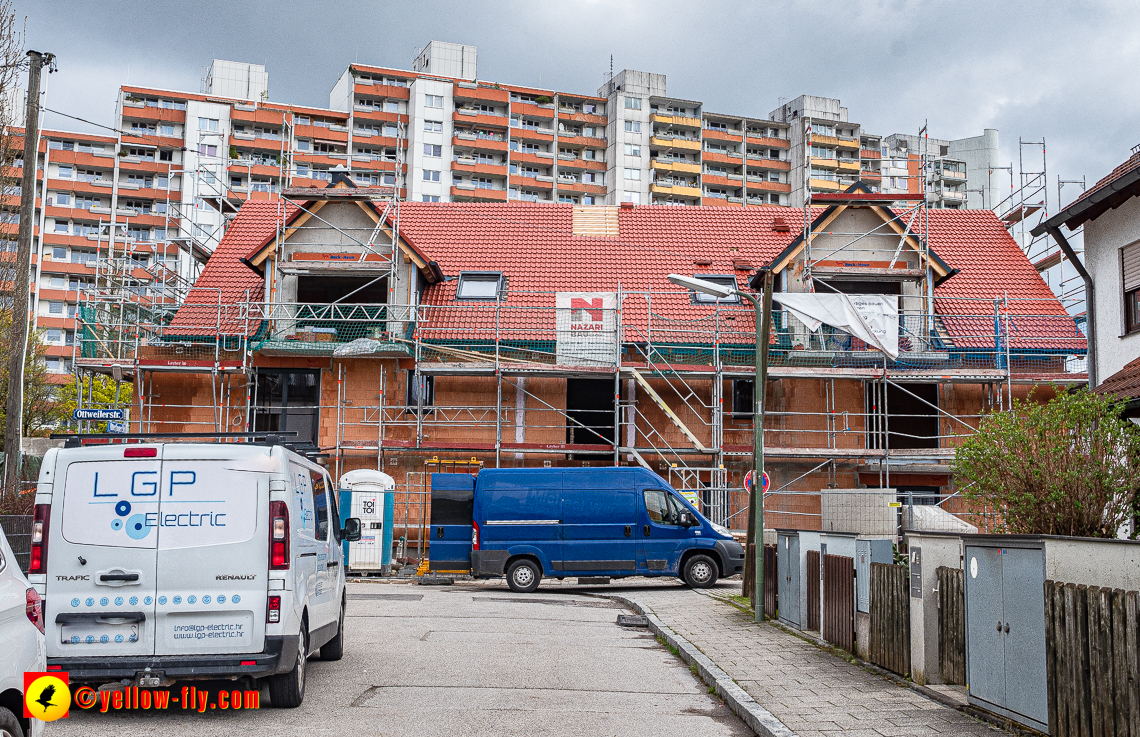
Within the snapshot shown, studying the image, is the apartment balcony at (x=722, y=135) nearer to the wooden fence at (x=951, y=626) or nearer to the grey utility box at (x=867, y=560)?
the grey utility box at (x=867, y=560)

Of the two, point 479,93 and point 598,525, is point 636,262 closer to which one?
point 598,525

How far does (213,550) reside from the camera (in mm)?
8281

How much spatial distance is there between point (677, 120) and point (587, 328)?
65.4 metres

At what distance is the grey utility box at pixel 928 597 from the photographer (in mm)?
9242

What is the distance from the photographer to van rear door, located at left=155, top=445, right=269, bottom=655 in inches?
321

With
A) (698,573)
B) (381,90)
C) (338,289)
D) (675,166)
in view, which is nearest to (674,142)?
(675,166)

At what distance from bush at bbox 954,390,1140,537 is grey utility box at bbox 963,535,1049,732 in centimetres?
372

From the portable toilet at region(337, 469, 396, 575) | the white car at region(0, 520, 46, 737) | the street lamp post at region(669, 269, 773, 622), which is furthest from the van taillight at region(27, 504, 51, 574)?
the portable toilet at region(337, 469, 396, 575)

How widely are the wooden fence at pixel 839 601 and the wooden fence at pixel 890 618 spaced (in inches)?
27.1

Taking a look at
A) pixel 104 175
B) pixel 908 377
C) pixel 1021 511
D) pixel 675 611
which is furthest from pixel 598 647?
pixel 104 175

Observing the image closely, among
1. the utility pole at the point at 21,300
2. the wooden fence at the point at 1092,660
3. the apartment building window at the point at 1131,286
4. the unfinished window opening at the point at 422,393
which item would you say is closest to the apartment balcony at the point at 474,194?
the unfinished window opening at the point at 422,393

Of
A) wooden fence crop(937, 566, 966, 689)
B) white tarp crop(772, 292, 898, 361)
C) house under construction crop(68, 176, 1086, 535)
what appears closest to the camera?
wooden fence crop(937, 566, 966, 689)

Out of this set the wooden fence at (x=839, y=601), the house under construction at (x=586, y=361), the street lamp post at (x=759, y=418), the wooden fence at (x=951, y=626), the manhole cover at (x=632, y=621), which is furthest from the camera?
the house under construction at (x=586, y=361)

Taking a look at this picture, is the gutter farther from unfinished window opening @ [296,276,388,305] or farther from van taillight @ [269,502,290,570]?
unfinished window opening @ [296,276,388,305]
